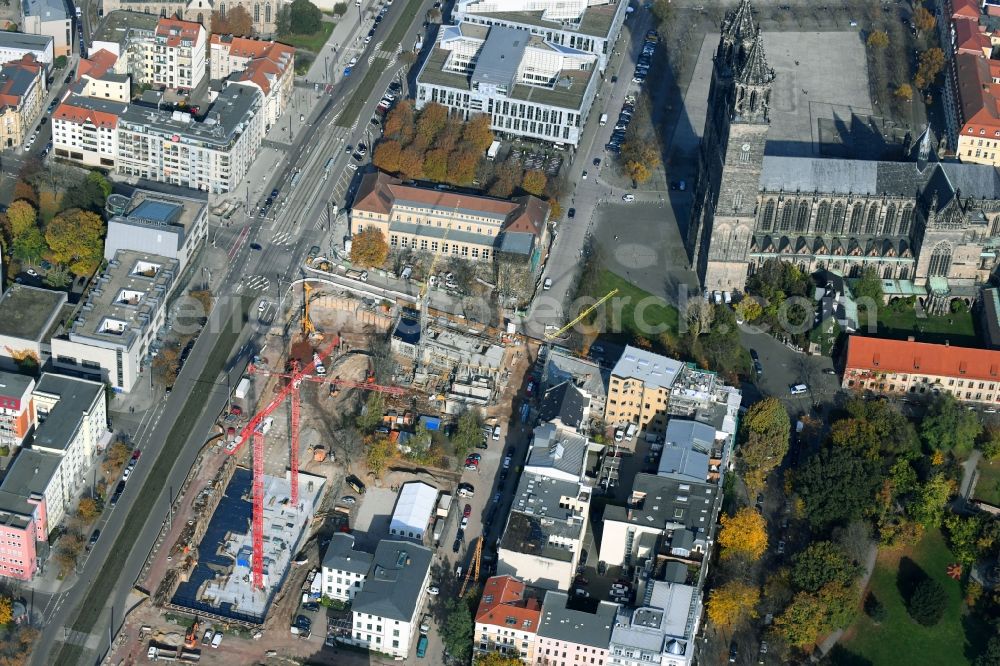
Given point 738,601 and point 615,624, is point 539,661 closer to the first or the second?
point 615,624

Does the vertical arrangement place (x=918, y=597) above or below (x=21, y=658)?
above

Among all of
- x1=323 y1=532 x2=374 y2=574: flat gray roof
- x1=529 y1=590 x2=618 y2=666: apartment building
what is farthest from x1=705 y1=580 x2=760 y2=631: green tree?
x1=323 y1=532 x2=374 y2=574: flat gray roof

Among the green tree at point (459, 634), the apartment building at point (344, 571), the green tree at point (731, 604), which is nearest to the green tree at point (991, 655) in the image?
the green tree at point (731, 604)

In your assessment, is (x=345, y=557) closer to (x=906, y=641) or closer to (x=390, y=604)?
(x=390, y=604)

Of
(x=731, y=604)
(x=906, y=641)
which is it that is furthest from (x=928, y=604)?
(x=731, y=604)

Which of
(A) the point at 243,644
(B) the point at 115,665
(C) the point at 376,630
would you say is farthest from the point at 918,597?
(B) the point at 115,665

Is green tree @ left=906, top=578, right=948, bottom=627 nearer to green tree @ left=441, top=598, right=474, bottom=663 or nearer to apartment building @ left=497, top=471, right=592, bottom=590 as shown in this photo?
apartment building @ left=497, top=471, right=592, bottom=590

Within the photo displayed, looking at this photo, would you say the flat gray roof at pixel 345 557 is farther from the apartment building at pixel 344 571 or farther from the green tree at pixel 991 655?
the green tree at pixel 991 655
